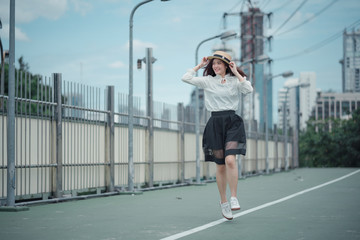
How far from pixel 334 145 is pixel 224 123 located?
57.7m

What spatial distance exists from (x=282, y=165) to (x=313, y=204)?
33.9 m

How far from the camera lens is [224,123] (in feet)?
26.8

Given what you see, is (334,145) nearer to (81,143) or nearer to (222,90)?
(81,143)

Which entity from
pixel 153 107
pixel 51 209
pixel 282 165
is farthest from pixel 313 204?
pixel 282 165

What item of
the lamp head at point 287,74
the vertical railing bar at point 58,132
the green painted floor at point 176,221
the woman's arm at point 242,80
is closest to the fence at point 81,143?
the vertical railing bar at point 58,132

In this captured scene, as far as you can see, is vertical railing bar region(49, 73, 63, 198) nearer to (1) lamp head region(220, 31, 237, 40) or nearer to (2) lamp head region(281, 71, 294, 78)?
(1) lamp head region(220, 31, 237, 40)

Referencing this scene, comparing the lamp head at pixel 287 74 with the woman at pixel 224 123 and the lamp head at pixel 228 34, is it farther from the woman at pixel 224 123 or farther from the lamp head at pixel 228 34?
the woman at pixel 224 123

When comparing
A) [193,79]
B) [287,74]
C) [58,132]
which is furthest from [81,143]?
[287,74]

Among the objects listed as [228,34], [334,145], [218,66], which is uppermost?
[228,34]

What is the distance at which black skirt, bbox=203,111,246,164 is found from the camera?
809 centimetres

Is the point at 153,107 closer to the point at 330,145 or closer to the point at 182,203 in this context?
the point at 182,203

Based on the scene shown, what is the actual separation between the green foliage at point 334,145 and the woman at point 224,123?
177ft

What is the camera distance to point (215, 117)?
325 inches

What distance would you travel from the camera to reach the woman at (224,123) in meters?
8.12
